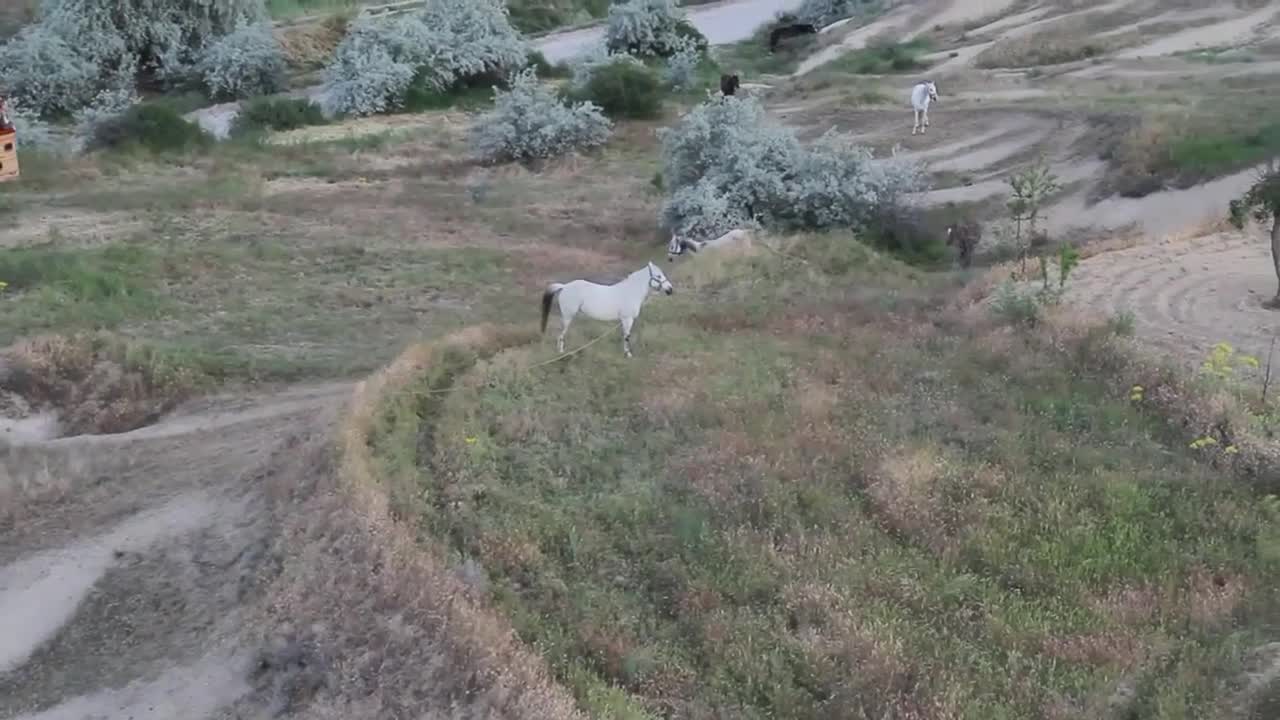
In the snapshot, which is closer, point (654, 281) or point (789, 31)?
point (654, 281)

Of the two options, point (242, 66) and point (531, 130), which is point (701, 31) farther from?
point (531, 130)

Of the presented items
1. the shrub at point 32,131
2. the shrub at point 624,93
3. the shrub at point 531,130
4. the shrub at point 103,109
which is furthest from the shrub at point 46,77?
the shrub at point 624,93

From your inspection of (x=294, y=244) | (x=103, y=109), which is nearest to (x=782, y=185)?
(x=294, y=244)

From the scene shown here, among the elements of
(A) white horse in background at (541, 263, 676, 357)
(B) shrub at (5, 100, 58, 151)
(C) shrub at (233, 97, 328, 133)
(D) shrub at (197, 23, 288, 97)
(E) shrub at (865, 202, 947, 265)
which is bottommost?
(E) shrub at (865, 202, 947, 265)

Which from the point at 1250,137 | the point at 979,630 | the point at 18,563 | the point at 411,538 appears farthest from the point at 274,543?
the point at 1250,137

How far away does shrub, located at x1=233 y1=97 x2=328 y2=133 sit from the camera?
45.3 metres

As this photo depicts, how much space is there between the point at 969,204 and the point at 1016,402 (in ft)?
51.6

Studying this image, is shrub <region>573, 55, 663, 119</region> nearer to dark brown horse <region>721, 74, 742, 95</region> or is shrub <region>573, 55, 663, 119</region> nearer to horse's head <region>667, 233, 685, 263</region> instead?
dark brown horse <region>721, 74, 742, 95</region>

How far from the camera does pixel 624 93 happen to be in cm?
4397

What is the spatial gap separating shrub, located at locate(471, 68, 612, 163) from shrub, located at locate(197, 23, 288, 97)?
18.5m

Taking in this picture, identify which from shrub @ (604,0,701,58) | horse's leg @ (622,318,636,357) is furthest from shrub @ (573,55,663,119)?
horse's leg @ (622,318,636,357)

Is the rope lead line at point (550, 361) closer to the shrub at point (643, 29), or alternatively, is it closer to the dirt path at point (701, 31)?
the dirt path at point (701, 31)

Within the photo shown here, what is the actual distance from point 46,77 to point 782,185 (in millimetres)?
34742

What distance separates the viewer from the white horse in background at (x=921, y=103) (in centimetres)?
3612
